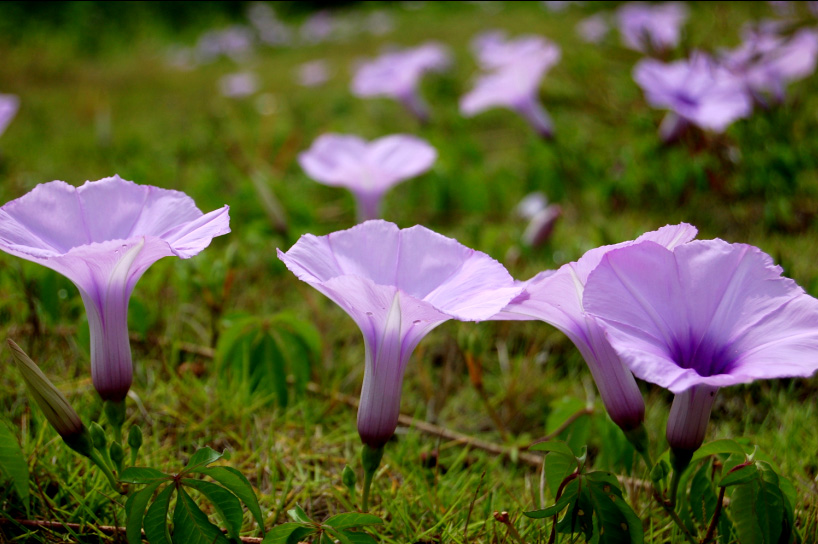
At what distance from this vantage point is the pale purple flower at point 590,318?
1.12 m

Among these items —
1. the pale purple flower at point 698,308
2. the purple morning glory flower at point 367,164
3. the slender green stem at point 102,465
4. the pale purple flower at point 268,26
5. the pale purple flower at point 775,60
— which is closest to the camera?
the pale purple flower at point 698,308

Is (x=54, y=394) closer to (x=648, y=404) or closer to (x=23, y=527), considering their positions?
(x=23, y=527)

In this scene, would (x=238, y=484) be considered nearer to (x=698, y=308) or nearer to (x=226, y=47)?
(x=698, y=308)

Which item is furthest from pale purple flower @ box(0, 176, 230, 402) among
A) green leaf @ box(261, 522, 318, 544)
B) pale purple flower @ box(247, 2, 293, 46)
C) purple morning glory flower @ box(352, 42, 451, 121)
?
pale purple flower @ box(247, 2, 293, 46)

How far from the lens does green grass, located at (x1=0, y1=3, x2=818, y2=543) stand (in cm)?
149

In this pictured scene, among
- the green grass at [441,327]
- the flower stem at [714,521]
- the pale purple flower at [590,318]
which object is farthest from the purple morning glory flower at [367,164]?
the flower stem at [714,521]

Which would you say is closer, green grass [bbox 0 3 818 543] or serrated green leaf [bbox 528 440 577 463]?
serrated green leaf [bbox 528 440 577 463]

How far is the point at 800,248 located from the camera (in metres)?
2.48

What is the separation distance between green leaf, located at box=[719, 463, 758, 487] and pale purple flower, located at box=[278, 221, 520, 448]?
0.46 metres

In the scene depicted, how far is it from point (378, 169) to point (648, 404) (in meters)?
1.18

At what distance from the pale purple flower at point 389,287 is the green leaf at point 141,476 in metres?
0.35

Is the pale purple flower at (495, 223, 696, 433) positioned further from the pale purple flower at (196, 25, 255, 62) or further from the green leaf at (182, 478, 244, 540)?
the pale purple flower at (196, 25, 255, 62)

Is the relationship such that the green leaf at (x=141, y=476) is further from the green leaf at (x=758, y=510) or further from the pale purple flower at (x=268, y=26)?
the pale purple flower at (x=268, y=26)

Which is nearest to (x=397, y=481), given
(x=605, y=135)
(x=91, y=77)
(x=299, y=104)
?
(x=605, y=135)
